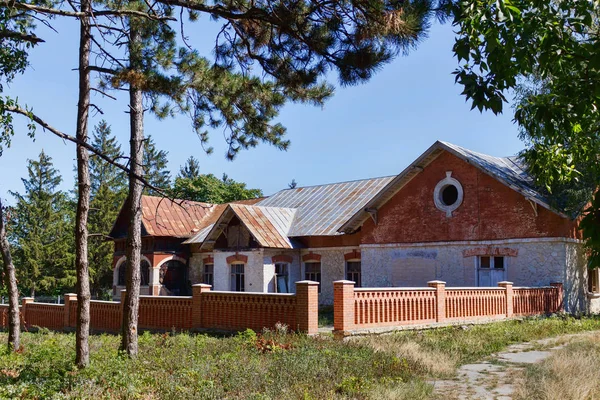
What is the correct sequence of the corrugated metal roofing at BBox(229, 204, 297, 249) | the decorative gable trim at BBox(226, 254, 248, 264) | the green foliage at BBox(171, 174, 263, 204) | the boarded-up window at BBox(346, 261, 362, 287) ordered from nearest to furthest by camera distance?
1. the corrugated metal roofing at BBox(229, 204, 297, 249)
2. the boarded-up window at BBox(346, 261, 362, 287)
3. the decorative gable trim at BBox(226, 254, 248, 264)
4. the green foliage at BBox(171, 174, 263, 204)

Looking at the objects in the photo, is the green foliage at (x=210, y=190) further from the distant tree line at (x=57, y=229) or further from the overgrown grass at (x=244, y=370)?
the overgrown grass at (x=244, y=370)

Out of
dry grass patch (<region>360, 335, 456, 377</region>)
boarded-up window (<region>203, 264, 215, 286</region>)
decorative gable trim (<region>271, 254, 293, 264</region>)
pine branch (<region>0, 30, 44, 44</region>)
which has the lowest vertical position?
dry grass patch (<region>360, 335, 456, 377</region>)

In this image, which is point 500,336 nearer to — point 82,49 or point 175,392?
point 175,392

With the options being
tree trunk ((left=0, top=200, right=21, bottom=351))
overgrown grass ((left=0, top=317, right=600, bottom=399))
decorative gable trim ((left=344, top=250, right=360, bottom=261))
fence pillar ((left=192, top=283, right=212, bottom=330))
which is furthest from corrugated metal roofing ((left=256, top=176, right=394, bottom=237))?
tree trunk ((left=0, top=200, right=21, bottom=351))

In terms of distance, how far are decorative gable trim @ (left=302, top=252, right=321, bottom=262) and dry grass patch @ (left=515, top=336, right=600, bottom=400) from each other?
16.2 m

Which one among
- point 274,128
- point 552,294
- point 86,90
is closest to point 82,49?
point 86,90

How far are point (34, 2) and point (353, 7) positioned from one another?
507cm

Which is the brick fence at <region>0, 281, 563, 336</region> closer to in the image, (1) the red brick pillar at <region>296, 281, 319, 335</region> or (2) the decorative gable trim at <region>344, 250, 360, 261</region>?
(1) the red brick pillar at <region>296, 281, 319, 335</region>

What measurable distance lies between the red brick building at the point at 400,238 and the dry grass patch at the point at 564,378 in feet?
30.8

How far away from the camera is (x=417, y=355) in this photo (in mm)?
11586

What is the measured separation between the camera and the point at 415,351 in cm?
1198

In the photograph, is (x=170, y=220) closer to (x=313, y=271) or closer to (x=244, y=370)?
(x=313, y=271)

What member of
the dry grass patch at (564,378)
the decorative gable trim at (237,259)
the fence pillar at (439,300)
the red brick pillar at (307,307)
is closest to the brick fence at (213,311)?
the red brick pillar at (307,307)

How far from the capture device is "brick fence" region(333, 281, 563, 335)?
1476 centimetres
